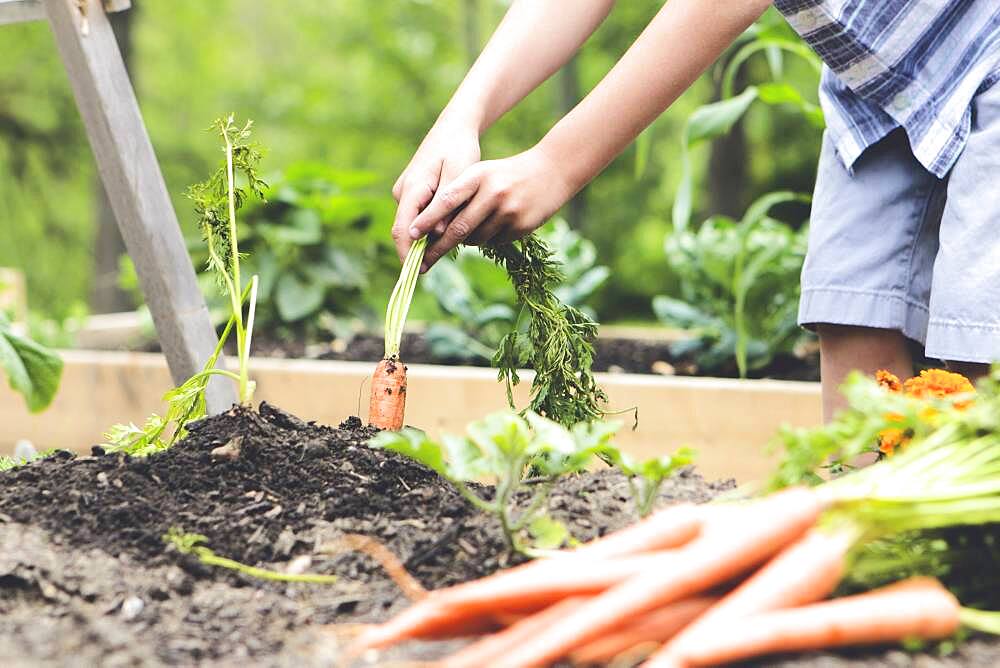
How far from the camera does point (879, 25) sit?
166 centimetres

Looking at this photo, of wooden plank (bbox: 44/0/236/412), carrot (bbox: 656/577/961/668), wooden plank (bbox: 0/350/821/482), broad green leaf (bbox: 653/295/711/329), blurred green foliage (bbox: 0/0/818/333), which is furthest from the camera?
blurred green foliage (bbox: 0/0/818/333)

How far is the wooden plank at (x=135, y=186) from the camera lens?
1852 mm

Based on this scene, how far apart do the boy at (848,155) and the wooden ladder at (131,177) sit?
576mm

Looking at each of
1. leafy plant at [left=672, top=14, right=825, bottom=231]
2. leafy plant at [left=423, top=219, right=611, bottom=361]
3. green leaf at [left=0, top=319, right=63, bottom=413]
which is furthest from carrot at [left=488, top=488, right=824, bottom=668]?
leafy plant at [left=423, top=219, right=611, bottom=361]

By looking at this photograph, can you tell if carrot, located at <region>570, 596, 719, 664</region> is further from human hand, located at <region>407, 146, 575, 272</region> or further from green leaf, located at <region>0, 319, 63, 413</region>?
green leaf, located at <region>0, 319, 63, 413</region>

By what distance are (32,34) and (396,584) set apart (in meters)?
10.1

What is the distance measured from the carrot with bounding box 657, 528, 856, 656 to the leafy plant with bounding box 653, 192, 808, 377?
1809 mm

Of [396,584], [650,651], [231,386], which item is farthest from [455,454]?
[231,386]

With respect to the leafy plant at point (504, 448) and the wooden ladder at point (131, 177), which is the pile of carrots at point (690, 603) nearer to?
the leafy plant at point (504, 448)

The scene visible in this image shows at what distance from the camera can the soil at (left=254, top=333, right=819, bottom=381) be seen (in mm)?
2982

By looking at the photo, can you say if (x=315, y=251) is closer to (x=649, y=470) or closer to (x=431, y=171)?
(x=431, y=171)

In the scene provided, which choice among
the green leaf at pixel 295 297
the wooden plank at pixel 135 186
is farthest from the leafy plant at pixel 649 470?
the green leaf at pixel 295 297

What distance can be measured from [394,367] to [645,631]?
0.71m

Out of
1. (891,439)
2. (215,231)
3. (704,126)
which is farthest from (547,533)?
(704,126)
